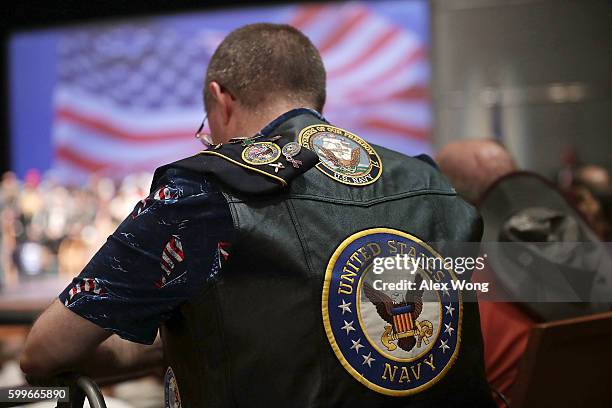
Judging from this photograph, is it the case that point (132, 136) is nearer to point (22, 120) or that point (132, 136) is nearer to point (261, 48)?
point (22, 120)

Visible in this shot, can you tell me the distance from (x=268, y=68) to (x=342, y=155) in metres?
0.21

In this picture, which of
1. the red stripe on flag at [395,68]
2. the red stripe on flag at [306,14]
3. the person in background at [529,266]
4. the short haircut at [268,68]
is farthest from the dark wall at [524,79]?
the red stripe on flag at [306,14]

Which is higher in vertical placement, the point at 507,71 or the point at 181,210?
the point at 181,210

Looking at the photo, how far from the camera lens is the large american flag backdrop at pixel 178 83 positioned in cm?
780

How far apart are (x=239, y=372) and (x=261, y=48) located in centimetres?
51

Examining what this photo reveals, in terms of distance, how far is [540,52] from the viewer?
2.50 m

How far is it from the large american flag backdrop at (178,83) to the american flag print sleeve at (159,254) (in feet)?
21.8

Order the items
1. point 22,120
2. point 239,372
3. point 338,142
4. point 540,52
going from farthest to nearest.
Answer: point 22,120 < point 540,52 < point 338,142 < point 239,372

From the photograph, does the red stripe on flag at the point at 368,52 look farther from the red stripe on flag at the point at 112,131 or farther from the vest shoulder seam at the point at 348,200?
the vest shoulder seam at the point at 348,200

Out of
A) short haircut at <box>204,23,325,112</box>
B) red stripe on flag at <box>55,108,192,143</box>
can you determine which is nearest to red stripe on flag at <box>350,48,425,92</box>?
red stripe on flag at <box>55,108,192,143</box>

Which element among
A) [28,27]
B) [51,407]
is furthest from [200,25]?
[51,407]

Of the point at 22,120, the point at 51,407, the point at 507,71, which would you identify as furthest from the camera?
the point at 22,120

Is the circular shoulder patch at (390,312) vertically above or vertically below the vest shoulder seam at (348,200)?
below

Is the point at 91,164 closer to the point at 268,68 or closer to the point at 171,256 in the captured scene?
the point at 268,68
